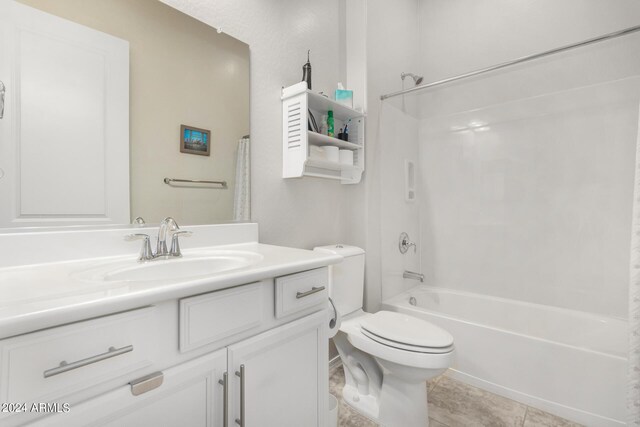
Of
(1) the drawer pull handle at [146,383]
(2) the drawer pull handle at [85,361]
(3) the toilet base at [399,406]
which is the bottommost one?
(3) the toilet base at [399,406]

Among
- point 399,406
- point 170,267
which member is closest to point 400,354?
point 399,406

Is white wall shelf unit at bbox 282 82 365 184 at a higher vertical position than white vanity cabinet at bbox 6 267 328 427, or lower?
higher

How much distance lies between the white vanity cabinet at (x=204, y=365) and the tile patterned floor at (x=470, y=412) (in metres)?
0.64

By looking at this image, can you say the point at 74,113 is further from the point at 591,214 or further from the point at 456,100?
the point at 591,214

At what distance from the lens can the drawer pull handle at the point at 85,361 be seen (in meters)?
0.49

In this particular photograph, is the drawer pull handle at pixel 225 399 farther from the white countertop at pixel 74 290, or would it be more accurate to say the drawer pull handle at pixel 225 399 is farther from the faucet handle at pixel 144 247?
the faucet handle at pixel 144 247

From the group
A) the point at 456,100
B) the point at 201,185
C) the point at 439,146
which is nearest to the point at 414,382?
the point at 201,185

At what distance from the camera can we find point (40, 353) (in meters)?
0.48

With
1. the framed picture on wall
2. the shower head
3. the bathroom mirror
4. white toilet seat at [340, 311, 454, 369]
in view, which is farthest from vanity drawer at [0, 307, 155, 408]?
the shower head

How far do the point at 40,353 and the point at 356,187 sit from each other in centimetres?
172

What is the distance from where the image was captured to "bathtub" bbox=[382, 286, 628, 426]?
1.38 m

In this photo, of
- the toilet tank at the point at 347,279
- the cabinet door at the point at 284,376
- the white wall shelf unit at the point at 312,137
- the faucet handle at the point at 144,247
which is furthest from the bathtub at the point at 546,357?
the faucet handle at the point at 144,247

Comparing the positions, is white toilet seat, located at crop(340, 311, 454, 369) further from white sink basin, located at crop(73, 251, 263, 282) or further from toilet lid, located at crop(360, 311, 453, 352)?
white sink basin, located at crop(73, 251, 263, 282)

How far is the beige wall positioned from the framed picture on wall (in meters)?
0.02
